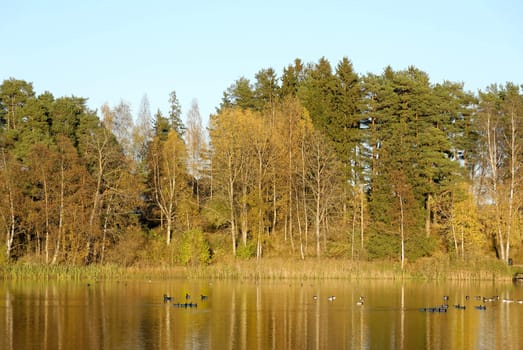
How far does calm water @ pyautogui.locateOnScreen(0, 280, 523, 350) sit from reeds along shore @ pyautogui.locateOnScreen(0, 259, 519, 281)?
3640 mm

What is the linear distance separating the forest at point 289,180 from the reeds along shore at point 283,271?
249cm

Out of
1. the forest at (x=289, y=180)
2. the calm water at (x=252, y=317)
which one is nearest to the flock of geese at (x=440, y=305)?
the calm water at (x=252, y=317)

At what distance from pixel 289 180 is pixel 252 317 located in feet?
97.3

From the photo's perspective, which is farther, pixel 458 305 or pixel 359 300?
pixel 359 300

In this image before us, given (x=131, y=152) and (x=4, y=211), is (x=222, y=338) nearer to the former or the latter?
(x=4, y=211)

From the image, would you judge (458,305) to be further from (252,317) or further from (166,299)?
(166,299)

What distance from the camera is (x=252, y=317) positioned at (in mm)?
36781

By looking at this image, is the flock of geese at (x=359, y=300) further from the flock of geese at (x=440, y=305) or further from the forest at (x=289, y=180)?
the forest at (x=289, y=180)

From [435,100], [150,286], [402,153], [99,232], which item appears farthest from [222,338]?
[435,100]

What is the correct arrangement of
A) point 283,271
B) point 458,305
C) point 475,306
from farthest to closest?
point 283,271, point 475,306, point 458,305

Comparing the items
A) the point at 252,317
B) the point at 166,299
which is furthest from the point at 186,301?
the point at 252,317

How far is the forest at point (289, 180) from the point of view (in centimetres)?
6053

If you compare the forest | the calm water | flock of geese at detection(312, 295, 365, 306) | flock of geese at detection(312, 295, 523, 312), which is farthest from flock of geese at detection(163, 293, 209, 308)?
the forest

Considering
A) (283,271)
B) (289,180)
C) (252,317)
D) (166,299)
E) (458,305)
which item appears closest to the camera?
(252,317)
